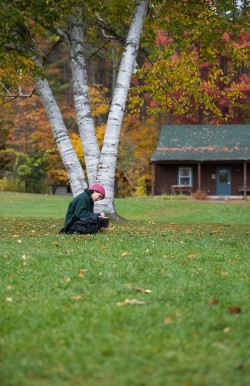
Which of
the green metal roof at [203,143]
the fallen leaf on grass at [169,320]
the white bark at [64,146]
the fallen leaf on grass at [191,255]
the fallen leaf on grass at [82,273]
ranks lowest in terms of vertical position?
the fallen leaf on grass at [169,320]

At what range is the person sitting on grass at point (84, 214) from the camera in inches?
405

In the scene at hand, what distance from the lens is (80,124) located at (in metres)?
13.4

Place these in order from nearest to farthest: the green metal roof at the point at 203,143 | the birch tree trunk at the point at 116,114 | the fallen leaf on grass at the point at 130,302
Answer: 1. the fallen leaf on grass at the point at 130,302
2. the birch tree trunk at the point at 116,114
3. the green metal roof at the point at 203,143

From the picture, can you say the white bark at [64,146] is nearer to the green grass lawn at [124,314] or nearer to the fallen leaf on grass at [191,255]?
the green grass lawn at [124,314]

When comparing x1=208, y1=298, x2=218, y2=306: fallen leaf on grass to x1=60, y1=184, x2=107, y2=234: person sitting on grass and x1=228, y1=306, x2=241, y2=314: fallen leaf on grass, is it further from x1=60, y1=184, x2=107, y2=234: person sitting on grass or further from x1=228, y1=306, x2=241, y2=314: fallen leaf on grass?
x1=60, y1=184, x2=107, y2=234: person sitting on grass

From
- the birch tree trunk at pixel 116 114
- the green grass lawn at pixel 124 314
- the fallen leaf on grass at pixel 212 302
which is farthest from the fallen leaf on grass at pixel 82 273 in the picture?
the birch tree trunk at pixel 116 114

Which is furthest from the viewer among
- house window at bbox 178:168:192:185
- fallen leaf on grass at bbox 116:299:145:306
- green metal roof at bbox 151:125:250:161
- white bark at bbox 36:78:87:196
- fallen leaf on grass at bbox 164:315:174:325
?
house window at bbox 178:168:192:185

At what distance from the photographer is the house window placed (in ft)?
119

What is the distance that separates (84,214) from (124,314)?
602 centimetres

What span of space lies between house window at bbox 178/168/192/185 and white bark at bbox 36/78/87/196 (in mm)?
23490

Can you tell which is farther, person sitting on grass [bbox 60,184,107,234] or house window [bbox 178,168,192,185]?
house window [bbox 178,168,192,185]

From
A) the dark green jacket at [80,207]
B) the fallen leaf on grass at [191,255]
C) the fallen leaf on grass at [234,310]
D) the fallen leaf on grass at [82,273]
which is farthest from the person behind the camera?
the dark green jacket at [80,207]

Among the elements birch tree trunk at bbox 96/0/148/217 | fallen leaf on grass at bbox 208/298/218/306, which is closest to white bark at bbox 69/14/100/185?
birch tree trunk at bbox 96/0/148/217

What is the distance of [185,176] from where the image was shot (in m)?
36.3
